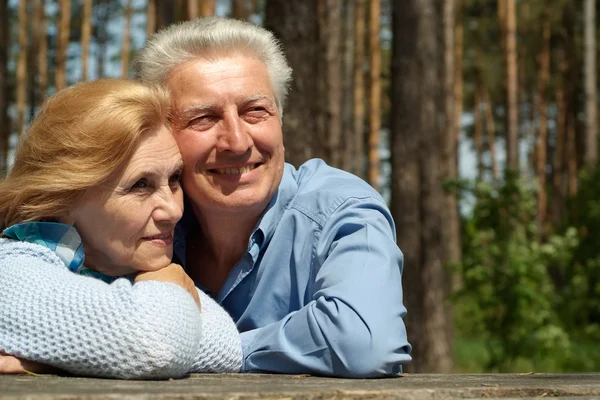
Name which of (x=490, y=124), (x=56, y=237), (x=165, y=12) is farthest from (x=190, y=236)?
(x=490, y=124)

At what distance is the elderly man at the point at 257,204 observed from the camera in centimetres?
279

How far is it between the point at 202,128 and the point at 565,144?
3070 centimetres

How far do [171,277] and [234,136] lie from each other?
21.9 inches

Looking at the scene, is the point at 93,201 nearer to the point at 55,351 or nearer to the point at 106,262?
the point at 106,262

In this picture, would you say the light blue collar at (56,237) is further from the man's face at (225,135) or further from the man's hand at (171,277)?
the man's face at (225,135)

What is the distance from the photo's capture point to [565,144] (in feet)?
105

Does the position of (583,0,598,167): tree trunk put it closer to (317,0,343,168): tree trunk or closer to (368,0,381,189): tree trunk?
(368,0,381,189): tree trunk

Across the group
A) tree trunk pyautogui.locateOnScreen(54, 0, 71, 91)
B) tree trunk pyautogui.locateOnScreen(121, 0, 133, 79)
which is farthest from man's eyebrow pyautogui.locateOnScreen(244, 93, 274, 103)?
tree trunk pyautogui.locateOnScreen(121, 0, 133, 79)

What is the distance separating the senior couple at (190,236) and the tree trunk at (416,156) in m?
6.16

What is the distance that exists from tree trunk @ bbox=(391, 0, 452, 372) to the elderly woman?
22.2 feet

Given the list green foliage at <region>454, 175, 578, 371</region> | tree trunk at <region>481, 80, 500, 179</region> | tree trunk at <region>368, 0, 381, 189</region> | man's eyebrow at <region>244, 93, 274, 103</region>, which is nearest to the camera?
man's eyebrow at <region>244, 93, 274, 103</region>

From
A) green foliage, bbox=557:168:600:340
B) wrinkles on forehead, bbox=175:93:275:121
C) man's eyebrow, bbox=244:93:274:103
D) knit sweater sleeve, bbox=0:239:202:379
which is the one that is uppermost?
man's eyebrow, bbox=244:93:274:103

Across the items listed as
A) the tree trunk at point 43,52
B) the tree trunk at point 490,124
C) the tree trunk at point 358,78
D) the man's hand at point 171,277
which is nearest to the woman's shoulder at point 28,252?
the man's hand at point 171,277

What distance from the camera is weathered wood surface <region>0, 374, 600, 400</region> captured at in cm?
177
